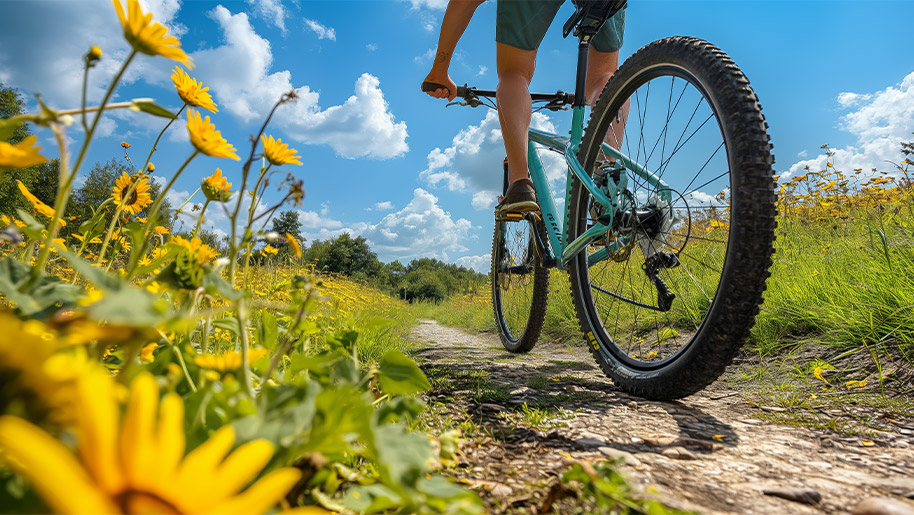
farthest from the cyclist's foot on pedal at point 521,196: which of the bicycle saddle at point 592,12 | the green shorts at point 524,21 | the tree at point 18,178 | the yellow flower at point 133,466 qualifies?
the tree at point 18,178

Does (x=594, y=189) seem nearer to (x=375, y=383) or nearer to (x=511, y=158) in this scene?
(x=511, y=158)

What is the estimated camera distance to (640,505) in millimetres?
637

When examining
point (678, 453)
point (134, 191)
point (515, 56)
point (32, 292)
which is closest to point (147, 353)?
point (32, 292)

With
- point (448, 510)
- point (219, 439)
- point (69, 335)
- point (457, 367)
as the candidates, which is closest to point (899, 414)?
point (457, 367)

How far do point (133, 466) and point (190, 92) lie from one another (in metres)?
0.90

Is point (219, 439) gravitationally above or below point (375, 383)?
above

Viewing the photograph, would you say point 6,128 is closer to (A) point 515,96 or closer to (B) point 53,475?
(B) point 53,475

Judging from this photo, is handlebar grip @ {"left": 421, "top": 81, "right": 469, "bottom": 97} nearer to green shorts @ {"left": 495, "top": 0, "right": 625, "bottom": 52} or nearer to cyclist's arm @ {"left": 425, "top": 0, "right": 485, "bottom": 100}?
cyclist's arm @ {"left": 425, "top": 0, "right": 485, "bottom": 100}

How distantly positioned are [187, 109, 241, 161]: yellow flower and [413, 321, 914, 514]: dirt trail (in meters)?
0.73

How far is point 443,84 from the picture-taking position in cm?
297

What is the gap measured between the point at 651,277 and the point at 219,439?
191cm

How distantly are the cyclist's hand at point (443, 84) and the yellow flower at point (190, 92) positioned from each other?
6.91 ft

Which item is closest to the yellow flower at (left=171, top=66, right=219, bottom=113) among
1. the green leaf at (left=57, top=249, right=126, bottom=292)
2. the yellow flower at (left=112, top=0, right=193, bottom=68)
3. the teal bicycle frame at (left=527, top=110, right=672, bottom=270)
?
the yellow flower at (left=112, top=0, right=193, bottom=68)

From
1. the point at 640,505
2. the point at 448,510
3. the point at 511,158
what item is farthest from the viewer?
the point at 511,158
